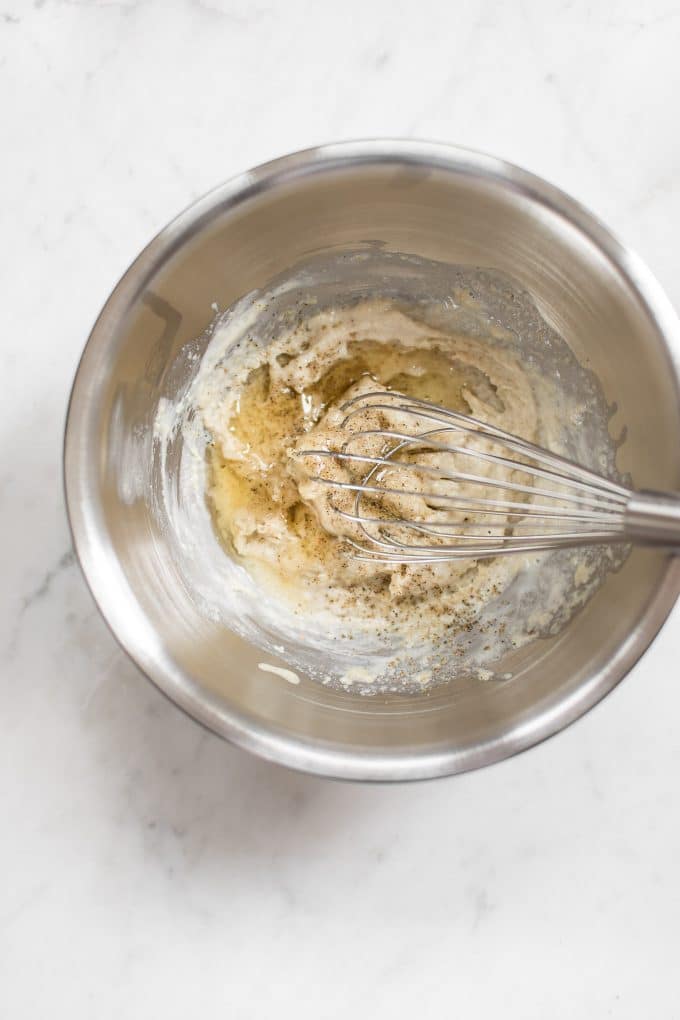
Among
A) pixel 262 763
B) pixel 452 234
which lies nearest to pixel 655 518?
pixel 452 234

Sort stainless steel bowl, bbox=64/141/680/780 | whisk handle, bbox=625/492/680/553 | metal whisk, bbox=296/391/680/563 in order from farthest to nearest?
metal whisk, bbox=296/391/680/563, stainless steel bowl, bbox=64/141/680/780, whisk handle, bbox=625/492/680/553

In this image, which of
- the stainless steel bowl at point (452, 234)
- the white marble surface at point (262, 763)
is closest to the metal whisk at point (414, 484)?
the stainless steel bowl at point (452, 234)

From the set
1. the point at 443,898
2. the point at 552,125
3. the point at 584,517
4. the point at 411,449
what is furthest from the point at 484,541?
the point at 552,125

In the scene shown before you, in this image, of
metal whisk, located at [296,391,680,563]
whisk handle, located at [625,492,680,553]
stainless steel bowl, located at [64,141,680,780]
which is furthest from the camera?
metal whisk, located at [296,391,680,563]

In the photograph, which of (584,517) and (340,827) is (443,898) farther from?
(584,517)

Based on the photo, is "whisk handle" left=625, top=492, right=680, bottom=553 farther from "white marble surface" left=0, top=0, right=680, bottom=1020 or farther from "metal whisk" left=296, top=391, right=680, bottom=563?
"white marble surface" left=0, top=0, right=680, bottom=1020

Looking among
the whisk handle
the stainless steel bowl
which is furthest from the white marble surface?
the whisk handle

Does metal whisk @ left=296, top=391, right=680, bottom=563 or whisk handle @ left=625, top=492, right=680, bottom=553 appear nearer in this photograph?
whisk handle @ left=625, top=492, right=680, bottom=553

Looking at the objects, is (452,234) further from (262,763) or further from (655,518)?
(262,763)
